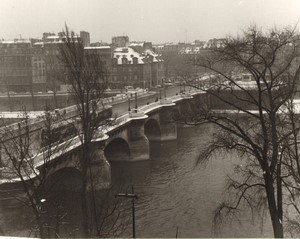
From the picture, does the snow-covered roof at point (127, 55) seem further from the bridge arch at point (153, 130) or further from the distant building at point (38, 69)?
the bridge arch at point (153, 130)

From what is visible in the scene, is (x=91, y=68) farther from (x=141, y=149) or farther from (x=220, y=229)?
(x=141, y=149)

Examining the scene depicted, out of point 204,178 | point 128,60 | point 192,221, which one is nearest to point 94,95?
point 192,221

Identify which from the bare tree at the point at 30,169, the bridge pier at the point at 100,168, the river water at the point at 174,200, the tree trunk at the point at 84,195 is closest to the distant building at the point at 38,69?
the river water at the point at 174,200

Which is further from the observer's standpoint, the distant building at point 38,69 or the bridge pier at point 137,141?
the distant building at point 38,69

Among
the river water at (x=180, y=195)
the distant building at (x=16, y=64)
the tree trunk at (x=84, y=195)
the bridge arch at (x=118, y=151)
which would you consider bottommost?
the river water at (x=180, y=195)

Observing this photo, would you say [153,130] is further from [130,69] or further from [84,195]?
[130,69]

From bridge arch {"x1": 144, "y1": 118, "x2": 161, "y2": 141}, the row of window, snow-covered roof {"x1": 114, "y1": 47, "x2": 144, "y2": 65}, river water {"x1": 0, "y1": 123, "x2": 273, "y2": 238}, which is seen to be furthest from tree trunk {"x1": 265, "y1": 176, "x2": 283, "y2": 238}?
the row of window

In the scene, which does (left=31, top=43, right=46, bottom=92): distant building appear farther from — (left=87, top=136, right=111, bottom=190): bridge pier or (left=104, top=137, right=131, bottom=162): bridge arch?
(left=87, top=136, right=111, bottom=190): bridge pier
